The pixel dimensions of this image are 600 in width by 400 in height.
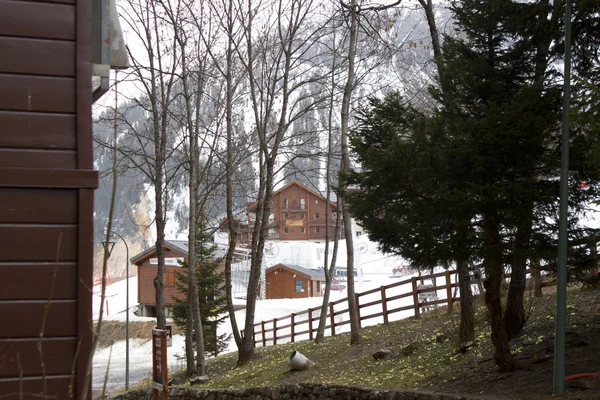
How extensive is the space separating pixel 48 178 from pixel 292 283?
47381mm

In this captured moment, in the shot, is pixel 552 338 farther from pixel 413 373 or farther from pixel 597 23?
pixel 597 23

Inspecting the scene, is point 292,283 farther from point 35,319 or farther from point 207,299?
point 35,319

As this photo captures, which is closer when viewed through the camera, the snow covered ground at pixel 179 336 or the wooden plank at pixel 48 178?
the wooden plank at pixel 48 178

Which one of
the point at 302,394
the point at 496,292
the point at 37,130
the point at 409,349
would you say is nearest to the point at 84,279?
the point at 37,130

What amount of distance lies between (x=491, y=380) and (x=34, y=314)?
686 cm

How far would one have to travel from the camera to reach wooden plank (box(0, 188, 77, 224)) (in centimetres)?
343

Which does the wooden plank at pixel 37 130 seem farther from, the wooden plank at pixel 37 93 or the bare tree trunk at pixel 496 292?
the bare tree trunk at pixel 496 292

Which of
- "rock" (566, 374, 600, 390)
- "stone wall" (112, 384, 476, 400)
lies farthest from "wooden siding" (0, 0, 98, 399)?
"rock" (566, 374, 600, 390)

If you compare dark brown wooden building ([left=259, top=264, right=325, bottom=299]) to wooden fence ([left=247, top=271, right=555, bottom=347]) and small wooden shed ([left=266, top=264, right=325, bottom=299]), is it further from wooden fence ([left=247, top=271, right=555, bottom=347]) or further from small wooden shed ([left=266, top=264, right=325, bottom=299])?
wooden fence ([left=247, top=271, right=555, bottom=347])

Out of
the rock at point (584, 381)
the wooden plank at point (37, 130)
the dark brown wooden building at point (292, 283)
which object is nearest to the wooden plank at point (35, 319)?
the wooden plank at point (37, 130)

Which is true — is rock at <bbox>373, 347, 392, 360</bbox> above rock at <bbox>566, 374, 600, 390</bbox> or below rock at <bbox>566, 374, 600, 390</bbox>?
below

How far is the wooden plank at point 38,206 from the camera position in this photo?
343cm

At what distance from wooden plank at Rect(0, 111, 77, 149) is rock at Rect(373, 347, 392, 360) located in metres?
10.3

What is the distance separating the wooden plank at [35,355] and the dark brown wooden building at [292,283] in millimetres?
46467
